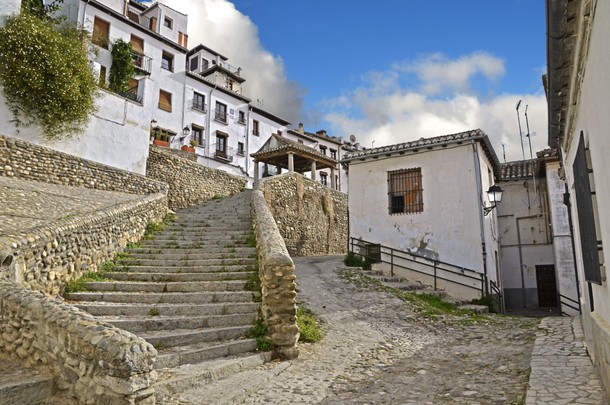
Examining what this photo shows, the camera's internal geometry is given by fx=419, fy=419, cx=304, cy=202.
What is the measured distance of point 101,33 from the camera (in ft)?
76.4

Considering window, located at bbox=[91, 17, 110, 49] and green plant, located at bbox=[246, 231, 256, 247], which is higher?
window, located at bbox=[91, 17, 110, 49]

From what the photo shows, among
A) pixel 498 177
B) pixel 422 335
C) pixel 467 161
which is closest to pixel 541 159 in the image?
pixel 498 177

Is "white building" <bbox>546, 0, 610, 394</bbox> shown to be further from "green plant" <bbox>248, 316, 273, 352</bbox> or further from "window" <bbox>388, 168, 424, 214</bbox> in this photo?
"window" <bbox>388, 168, 424, 214</bbox>

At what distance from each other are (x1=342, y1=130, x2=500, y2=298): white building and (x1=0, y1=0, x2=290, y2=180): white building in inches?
353

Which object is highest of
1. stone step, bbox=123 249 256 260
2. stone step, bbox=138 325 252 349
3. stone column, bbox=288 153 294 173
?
stone column, bbox=288 153 294 173

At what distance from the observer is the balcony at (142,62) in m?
24.8

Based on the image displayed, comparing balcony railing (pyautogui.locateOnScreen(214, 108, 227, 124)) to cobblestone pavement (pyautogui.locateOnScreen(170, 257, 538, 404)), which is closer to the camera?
cobblestone pavement (pyautogui.locateOnScreen(170, 257, 538, 404))

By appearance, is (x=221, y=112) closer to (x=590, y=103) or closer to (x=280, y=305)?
(x=280, y=305)

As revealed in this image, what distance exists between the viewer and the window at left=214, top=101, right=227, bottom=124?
30.5 m

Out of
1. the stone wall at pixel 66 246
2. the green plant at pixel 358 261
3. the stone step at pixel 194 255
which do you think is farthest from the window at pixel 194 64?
the stone step at pixel 194 255

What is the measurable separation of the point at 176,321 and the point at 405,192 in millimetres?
10390

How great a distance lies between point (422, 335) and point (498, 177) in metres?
11.8

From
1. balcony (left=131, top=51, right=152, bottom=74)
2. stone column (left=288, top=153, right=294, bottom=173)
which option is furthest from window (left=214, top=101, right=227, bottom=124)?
stone column (left=288, top=153, right=294, bottom=173)

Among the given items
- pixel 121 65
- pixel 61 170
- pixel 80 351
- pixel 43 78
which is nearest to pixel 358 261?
pixel 61 170
